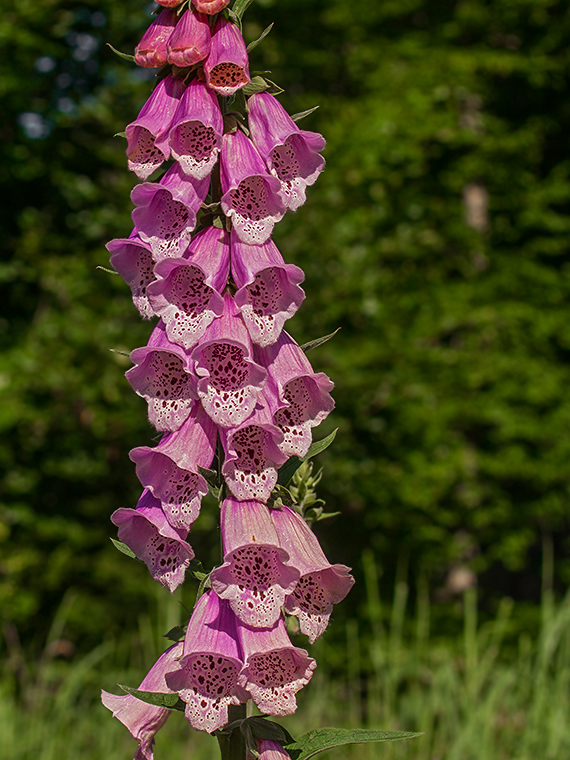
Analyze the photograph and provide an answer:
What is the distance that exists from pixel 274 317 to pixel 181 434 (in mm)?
239

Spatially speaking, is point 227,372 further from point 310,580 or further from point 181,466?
point 310,580

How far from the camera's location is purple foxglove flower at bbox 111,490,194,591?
1.20 m

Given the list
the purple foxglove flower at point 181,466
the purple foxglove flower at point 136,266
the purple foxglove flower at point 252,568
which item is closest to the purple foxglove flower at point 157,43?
the purple foxglove flower at point 136,266

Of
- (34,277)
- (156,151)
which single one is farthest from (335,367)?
(156,151)

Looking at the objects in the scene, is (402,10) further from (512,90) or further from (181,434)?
(181,434)

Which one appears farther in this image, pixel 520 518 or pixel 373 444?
pixel 520 518

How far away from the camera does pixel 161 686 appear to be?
1240 mm

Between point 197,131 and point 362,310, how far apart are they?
4371 millimetres

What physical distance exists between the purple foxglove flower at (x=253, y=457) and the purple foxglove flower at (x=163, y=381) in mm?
88

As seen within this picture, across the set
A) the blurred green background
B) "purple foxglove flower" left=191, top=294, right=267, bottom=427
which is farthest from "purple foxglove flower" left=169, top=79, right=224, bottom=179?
the blurred green background

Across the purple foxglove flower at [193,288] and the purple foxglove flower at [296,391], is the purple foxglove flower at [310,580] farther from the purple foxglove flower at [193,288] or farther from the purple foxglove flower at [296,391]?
the purple foxglove flower at [193,288]

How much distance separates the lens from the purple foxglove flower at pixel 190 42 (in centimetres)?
122

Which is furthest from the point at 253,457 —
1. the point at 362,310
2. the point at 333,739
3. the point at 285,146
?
the point at 362,310

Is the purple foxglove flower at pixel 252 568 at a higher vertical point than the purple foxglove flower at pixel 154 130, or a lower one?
lower
